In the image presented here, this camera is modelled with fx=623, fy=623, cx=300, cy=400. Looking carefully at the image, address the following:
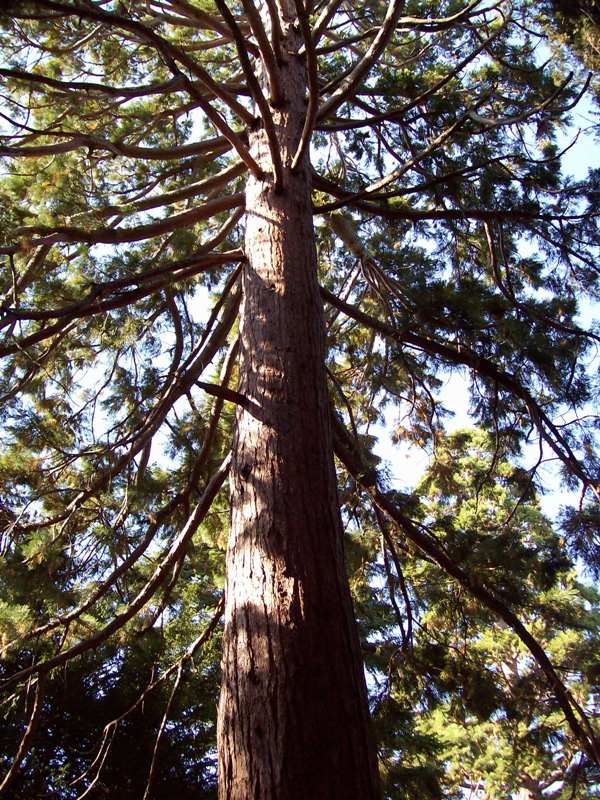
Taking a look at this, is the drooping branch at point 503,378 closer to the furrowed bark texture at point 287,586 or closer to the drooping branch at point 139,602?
the furrowed bark texture at point 287,586

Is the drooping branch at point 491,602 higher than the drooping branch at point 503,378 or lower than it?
lower

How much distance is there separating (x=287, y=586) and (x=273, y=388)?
2.78ft

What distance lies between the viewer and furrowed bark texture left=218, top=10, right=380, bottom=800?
5.32 feet

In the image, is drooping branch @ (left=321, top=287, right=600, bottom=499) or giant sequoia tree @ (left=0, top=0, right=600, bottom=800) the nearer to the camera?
giant sequoia tree @ (left=0, top=0, right=600, bottom=800)

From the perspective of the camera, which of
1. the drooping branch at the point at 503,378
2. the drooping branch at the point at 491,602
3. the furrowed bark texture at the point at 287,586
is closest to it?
the furrowed bark texture at the point at 287,586

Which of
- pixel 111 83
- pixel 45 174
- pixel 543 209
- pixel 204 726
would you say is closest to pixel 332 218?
pixel 543 209

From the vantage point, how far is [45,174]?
4.10m

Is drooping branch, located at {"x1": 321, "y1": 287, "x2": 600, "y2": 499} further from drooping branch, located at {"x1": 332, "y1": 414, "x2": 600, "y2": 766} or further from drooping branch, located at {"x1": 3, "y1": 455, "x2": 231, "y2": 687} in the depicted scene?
drooping branch, located at {"x1": 3, "y1": 455, "x2": 231, "y2": 687}

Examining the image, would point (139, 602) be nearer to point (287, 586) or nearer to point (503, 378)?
point (287, 586)

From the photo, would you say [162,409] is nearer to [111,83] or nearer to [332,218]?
[332,218]

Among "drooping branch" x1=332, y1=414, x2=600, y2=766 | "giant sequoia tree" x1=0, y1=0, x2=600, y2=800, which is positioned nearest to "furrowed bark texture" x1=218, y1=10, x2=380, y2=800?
"giant sequoia tree" x1=0, y1=0, x2=600, y2=800

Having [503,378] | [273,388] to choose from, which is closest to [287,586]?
[273,388]

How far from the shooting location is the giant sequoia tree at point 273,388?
2.04 metres

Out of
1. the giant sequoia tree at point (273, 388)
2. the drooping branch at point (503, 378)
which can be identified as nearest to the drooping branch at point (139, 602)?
the giant sequoia tree at point (273, 388)
